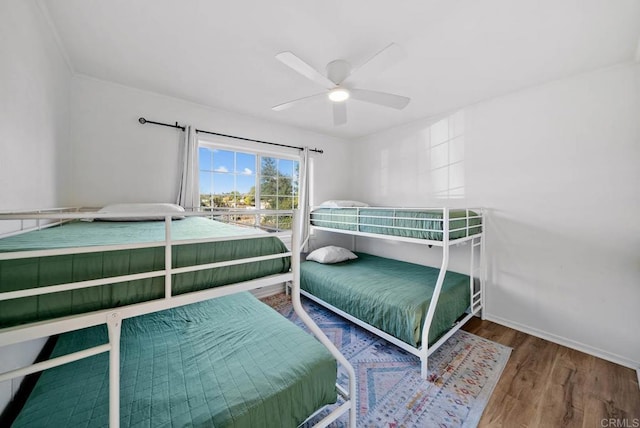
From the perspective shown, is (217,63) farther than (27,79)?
Yes

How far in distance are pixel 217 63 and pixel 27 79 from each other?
115 cm

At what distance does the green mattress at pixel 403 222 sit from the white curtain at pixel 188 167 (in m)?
1.75

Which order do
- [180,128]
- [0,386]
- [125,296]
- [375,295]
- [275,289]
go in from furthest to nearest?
[275,289], [180,128], [375,295], [0,386], [125,296]

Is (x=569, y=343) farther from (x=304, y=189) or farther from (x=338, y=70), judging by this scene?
(x=304, y=189)

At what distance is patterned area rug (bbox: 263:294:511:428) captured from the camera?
1495 mm

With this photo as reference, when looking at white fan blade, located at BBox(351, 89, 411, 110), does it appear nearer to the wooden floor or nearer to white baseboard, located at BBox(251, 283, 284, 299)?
the wooden floor

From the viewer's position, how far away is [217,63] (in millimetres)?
2018

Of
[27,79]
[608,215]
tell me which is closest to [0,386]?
[27,79]

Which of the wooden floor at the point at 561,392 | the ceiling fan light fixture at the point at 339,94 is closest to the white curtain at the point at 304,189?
the ceiling fan light fixture at the point at 339,94

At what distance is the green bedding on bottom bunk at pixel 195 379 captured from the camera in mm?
933

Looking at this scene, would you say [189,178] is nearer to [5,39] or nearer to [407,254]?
[5,39]

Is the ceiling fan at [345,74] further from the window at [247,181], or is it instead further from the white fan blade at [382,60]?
the window at [247,181]

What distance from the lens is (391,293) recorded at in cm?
221

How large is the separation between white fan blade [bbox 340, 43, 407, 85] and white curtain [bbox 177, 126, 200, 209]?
6.38ft
